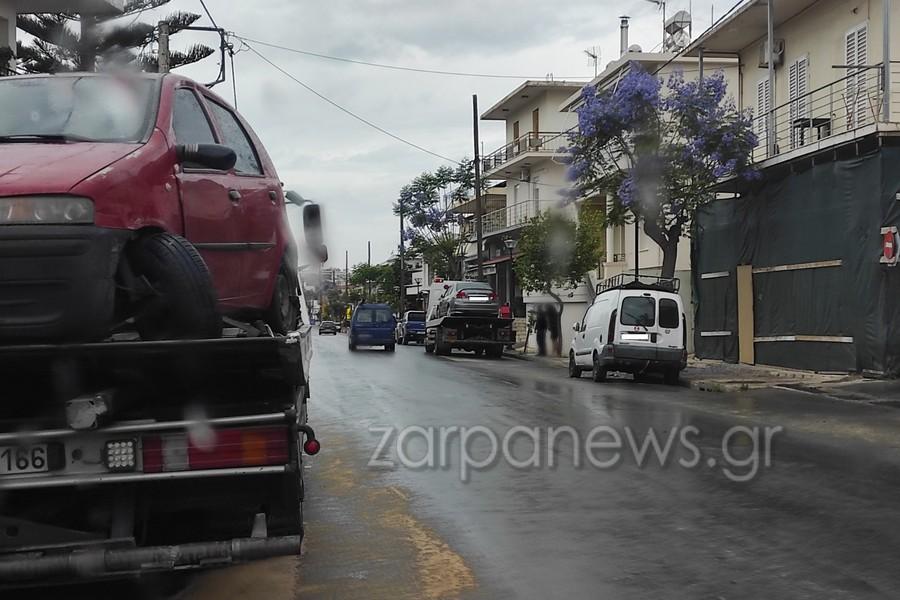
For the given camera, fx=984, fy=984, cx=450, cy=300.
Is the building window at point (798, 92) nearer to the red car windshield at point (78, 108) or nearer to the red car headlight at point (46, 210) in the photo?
the red car windshield at point (78, 108)

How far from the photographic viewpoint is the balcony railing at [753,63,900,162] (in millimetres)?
19953

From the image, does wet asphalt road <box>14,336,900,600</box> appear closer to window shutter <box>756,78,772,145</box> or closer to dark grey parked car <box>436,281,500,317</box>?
window shutter <box>756,78,772,145</box>

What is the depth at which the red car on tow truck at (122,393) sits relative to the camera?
4141 millimetres

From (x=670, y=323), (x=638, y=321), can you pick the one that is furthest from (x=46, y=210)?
(x=670, y=323)

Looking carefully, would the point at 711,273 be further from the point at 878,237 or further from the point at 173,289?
the point at 173,289

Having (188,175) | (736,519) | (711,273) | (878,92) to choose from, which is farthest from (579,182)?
(188,175)

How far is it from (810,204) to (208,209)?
1914 cm

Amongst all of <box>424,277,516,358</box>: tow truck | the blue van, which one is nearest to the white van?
<box>424,277,516,358</box>: tow truck

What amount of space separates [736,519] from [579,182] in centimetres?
1956

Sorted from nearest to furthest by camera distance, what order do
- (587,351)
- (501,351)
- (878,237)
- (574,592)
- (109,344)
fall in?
(109,344) → (574,592) → (878,237) → (587,351) → (501,351)

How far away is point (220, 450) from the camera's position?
431 cm

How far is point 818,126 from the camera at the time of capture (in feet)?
73.2

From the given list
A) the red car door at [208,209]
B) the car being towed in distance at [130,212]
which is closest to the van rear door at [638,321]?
the car being towed in distance at [130,212]

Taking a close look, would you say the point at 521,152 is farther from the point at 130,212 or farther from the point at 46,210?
the point at 46,210
